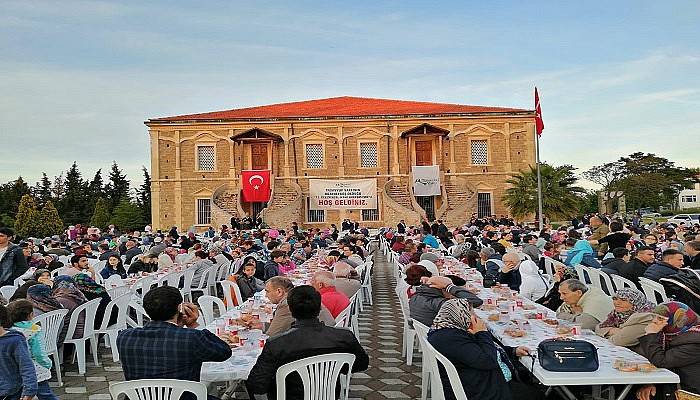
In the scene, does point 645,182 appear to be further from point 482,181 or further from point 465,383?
point 465,383

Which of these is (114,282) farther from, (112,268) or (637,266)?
(637,266)

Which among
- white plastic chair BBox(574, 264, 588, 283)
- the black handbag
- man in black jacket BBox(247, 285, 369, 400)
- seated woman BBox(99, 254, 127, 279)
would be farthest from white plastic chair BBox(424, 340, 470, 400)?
seated woman BBox(99, 254, 127, 279)

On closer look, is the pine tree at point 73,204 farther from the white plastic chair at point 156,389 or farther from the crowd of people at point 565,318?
the white plastic chair at point 156,389

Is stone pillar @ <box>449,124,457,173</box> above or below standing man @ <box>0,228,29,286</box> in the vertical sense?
above

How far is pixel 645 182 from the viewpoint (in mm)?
49094

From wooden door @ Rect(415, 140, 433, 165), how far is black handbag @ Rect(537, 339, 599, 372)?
34.2 m

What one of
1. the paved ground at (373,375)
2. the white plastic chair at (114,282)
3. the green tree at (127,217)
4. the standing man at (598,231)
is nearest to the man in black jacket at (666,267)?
the paved ground at (373,375)

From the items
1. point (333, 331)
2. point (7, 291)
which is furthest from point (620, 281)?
point (7, 291)

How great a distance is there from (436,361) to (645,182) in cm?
5068

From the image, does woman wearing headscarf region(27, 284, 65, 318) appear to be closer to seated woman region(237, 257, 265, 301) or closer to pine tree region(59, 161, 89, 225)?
seated woman region(237, 257, 265, 301)

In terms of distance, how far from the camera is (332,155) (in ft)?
125

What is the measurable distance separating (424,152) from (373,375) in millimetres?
32095

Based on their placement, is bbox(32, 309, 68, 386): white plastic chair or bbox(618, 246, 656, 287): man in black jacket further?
bbox(618, 246, 656, 287): man in black jacket

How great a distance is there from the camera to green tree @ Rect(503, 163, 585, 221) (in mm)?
32219
